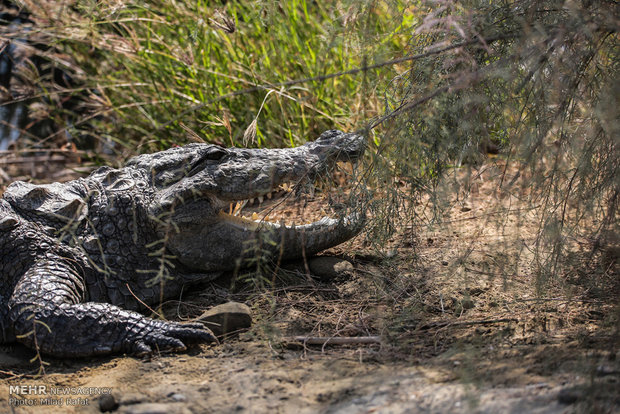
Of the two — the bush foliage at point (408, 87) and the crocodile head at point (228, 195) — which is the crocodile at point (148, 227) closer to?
the crocodile head at point (228, 195)

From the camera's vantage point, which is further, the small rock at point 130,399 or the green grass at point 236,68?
the green grass at point 236,68

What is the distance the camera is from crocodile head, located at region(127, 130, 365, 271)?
3.11m

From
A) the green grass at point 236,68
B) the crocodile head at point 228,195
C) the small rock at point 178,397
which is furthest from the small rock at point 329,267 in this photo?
the green grass at point 236,68

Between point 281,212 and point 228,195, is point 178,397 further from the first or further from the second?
point 281,212

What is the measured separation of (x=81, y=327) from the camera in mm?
2713

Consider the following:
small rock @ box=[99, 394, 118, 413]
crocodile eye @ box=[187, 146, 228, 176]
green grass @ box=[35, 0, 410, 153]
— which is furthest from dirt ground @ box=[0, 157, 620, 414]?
green grass @ box=[35, 0, 410, 153]

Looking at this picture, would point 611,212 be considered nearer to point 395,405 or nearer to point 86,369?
point 395,405

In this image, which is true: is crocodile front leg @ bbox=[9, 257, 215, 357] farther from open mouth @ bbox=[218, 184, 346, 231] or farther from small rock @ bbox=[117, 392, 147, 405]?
open mouth @ bbox=[218, 184, 346, 231]

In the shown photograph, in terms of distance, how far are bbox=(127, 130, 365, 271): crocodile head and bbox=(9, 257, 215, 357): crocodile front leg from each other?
54 cm

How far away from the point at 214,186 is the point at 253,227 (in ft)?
1.07

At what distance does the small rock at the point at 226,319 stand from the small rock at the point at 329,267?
64 centimetres

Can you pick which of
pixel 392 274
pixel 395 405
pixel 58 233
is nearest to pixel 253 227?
pixel 392 274

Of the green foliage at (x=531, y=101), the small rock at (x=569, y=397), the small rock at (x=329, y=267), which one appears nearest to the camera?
the small rock at (x=569, y=397)

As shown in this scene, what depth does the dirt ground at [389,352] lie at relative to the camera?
196 centimetres
